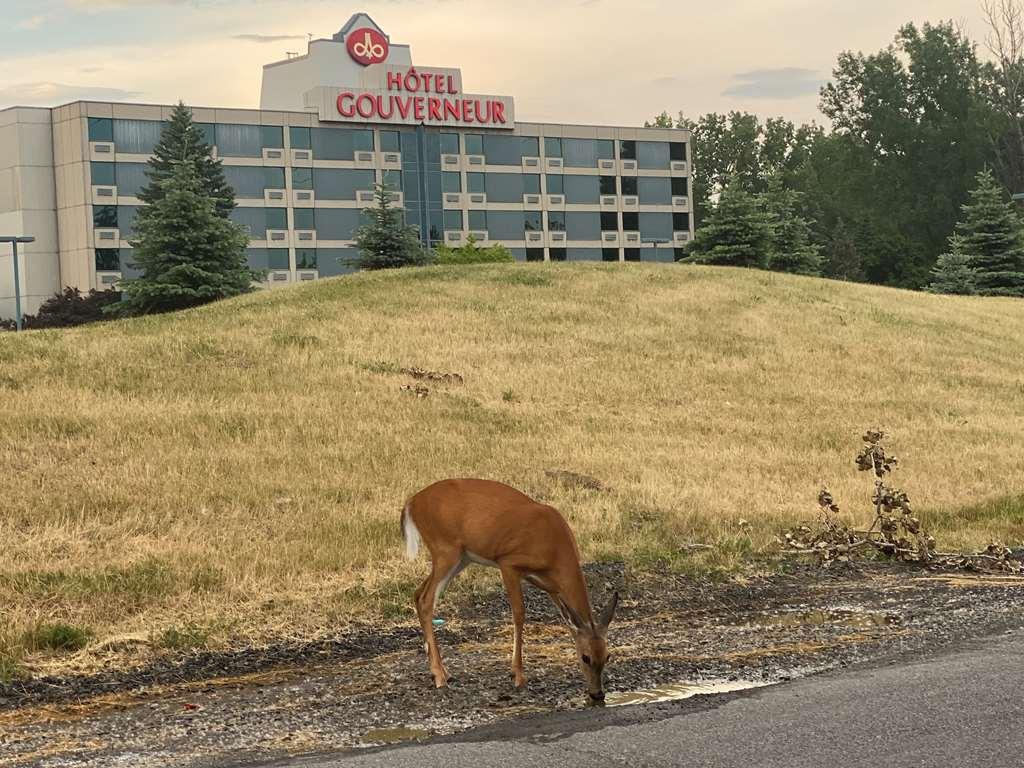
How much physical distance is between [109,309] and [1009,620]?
54.1 metres

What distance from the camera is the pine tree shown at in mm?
67000

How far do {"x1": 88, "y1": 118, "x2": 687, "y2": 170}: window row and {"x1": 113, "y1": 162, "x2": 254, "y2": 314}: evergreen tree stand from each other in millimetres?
25233

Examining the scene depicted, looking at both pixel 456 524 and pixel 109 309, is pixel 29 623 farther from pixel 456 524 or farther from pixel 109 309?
pixel 109 309

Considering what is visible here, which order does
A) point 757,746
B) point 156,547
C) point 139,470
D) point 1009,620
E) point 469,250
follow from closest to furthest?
point 757,746, point 1009,620, point 156,547, point 139,470, point 469,250

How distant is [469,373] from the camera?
29359 mm

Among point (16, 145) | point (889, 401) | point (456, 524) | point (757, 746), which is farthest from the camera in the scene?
point (16, 145)

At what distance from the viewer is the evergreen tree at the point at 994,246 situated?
68812 mm

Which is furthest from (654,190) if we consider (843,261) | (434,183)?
(434,183)

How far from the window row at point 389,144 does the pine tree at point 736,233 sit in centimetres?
2975

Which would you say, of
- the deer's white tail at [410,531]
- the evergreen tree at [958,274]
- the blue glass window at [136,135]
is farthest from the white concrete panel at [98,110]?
the deer's white tail at [410,531]

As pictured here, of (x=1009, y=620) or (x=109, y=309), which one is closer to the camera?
(x=1009, y=620)

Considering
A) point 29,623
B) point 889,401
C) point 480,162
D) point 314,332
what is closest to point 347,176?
point 480,162

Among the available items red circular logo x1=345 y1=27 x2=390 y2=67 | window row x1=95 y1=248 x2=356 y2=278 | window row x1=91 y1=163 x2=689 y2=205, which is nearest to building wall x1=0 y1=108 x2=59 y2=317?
window row x1=95 y1=248 x2=356 y2=278

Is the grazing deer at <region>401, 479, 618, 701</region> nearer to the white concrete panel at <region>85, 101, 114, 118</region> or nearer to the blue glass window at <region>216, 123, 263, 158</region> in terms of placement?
the white concrete panel at <region>85, 101, 114, 118</region>
